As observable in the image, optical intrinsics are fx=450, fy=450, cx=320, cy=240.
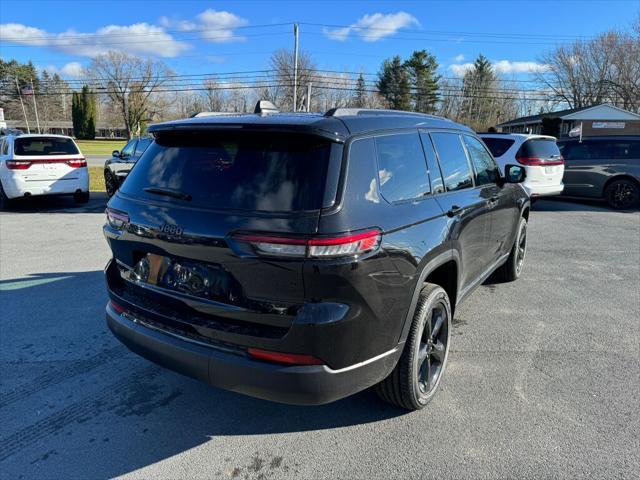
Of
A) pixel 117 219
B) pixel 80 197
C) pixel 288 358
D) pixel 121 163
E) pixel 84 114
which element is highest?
pixel 84 114

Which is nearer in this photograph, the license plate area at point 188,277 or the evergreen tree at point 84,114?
the license plate area at point 188,277

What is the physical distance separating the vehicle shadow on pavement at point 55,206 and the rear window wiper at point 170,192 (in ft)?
30.4

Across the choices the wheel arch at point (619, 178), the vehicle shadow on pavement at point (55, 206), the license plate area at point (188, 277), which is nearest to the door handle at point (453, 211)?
the license plate area at point (188, 277)

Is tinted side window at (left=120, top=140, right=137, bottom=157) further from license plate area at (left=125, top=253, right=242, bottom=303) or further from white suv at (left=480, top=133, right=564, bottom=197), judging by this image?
license plate area at (left=125, top=253, right=242, bottom=303)

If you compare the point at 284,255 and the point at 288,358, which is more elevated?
the point at 284,255

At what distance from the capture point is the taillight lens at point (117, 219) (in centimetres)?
270

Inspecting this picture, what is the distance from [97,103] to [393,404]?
9337 cm

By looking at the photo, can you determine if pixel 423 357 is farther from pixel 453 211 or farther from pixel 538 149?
pixel 538 149

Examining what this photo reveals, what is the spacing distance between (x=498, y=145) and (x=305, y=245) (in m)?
10.0

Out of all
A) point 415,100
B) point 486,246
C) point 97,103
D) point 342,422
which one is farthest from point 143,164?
point 97,103

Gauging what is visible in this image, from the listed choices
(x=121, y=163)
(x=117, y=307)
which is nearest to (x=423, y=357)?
(x=117, y=307)

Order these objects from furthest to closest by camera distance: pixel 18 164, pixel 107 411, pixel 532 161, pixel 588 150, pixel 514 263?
pixel 588 150 < pixel 532 161 < pixel 18 164 < pixel 514 263 < pixel 107 411

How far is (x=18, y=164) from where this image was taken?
10203mm

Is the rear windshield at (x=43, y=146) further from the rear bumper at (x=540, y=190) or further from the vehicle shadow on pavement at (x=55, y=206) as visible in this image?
the rear bumper at (x=540, y=190)
